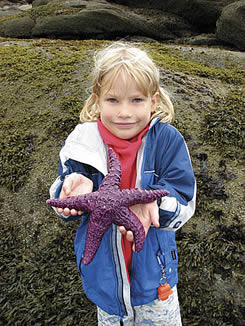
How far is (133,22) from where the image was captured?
12.6 metres

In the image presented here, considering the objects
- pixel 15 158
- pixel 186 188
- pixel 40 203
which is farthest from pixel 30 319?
pixel 186 188

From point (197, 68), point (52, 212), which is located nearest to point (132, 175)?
point (52, 212)

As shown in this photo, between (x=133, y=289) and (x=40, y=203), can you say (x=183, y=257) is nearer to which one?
(x=133, y=289)

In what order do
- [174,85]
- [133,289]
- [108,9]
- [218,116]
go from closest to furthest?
[133,289] → [218,116] → [174,85] → [108,9]

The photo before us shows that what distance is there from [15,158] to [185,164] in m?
3.20

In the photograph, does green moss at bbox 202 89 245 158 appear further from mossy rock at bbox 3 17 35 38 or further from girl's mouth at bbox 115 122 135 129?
mossy rock at bbox 3 17 35 38

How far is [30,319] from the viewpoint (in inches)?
157

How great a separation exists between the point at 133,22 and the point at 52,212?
10820 mm

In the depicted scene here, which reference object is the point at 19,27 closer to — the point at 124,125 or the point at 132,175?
the point at 124,125

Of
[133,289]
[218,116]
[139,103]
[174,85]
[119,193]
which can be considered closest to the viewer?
[119,193]

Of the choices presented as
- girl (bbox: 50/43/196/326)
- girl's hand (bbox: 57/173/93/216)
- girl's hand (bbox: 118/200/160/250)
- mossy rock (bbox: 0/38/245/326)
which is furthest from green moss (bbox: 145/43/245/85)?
girl's hand (bbox: 118/200/160/250)

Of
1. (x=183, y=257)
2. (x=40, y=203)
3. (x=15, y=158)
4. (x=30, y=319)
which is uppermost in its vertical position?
(x=15, y=158)

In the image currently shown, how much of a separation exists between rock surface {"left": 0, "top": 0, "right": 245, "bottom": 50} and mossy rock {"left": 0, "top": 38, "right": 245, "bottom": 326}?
6922 millimetres

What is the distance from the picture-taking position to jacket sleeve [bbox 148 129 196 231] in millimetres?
2467
